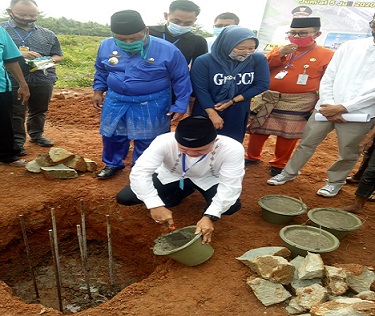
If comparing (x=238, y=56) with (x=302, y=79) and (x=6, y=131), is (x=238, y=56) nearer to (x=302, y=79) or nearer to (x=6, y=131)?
(x=302, y=79)

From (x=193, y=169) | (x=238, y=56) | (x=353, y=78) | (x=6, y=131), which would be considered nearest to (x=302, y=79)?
(x=353, y=78)

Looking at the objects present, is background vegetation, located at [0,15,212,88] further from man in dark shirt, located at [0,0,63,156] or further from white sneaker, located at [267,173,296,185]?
white sneaker, located at [267,173,296,185]

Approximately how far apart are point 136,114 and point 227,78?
3.11ft

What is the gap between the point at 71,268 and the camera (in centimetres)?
390

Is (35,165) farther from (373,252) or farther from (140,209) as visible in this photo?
(373,252)

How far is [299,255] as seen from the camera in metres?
2.69

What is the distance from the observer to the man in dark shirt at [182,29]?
3506 millimetres

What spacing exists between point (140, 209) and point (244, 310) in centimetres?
154

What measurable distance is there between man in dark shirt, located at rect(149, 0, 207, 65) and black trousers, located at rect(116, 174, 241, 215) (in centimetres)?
144

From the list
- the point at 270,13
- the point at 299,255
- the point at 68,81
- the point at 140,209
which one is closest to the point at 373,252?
the point at 299,255

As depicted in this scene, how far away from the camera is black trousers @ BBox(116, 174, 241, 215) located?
3.17 meters

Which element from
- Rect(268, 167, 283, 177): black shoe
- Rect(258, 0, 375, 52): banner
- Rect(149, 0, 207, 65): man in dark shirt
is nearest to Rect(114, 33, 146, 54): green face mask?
Rect(149, 0, 207, 65): man in dark shirt

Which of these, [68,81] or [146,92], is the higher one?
[146,92]

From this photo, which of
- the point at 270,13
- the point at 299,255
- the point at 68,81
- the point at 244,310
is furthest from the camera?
the point at 68,81
